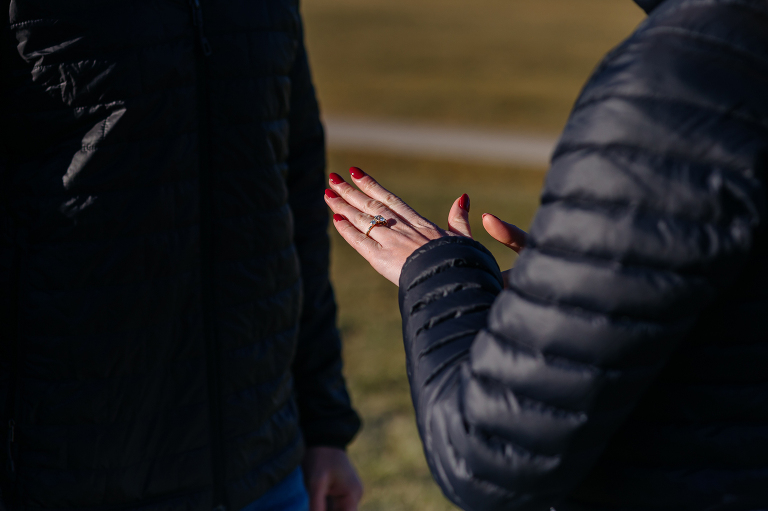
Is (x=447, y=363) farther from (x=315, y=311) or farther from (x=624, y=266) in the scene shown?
(x=315, y=311)

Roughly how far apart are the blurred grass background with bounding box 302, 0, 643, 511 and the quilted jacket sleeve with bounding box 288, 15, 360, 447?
1485 mm

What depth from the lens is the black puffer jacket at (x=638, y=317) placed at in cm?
95

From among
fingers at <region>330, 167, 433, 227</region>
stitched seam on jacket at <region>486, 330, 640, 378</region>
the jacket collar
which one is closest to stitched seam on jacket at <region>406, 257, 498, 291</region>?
fingers at <region>330, 167, 433, 227</region>

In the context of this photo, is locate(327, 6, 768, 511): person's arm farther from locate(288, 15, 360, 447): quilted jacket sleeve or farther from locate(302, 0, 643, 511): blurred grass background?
locate(302, 0, 643, 511): blurred grass background

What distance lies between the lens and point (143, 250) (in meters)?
1.48

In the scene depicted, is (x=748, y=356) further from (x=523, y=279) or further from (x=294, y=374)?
(x=294, y=374)

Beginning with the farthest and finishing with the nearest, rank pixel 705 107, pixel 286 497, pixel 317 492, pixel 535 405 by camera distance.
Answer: pixel 317 492 < pixel 286 497 < pixel 535 405 < pixel 705 107

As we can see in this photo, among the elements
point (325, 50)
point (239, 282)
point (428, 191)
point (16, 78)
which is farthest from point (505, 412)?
point (325, 50)

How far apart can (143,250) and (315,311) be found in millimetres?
681

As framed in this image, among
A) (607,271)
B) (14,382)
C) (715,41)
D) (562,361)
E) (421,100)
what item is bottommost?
(421,100)

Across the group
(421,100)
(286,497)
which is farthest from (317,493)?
(421,100)

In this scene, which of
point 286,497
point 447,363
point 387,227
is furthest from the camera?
point 286,497

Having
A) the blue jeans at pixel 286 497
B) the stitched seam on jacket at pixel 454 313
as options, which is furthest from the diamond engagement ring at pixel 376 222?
the blue jeans at pixel 286 497

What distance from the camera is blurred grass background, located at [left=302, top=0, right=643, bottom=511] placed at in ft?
13.2
